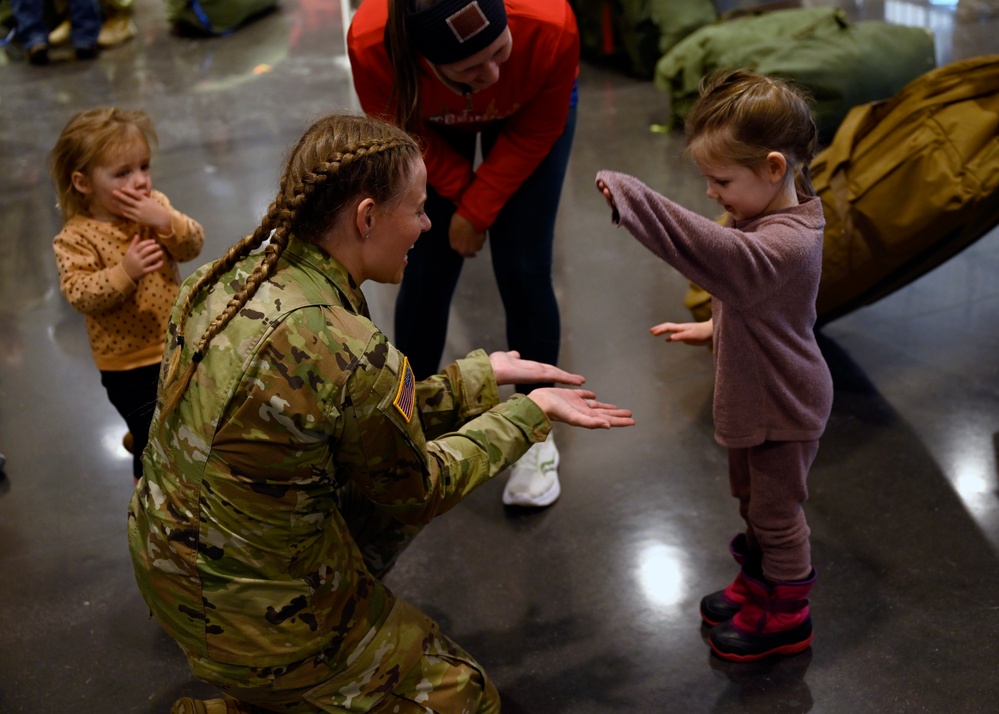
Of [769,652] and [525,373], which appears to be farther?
[769,652]

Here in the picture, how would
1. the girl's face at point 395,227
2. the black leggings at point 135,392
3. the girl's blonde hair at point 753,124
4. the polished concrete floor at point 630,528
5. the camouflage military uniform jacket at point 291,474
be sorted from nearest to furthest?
the camouflage military uniform jacket at point 291,474 < the girl's face at point 395,227 < the girl's blonde hair at point 753,124 < the polished concrete floor at point 630,528 < the black leggings at point 135,392

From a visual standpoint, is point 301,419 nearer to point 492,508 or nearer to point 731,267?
point 731,267

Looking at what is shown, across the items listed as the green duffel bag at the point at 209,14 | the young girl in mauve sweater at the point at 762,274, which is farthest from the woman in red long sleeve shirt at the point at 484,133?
the green duffel bag at the point at 209,14

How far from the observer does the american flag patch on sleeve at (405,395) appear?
1491mm

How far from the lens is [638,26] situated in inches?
212

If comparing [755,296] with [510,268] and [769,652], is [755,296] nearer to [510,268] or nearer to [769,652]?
[769,652]

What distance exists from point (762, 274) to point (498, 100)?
0.83m

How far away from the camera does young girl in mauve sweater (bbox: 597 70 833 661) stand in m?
1.59

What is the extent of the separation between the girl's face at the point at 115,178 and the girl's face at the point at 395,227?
899 millimetres

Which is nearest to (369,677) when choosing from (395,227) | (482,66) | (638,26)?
(395,227)

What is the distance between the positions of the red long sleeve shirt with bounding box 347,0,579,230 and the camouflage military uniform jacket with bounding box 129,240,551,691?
724 millimetres

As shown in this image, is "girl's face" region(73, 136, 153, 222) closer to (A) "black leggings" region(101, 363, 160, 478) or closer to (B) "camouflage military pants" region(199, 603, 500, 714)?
(A) "black leggings" region(101, 363, 160, 478)

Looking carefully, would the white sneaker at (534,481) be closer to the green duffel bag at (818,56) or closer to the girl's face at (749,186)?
the girl's face at (749,186)

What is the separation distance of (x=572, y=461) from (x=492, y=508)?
10.9 inches
